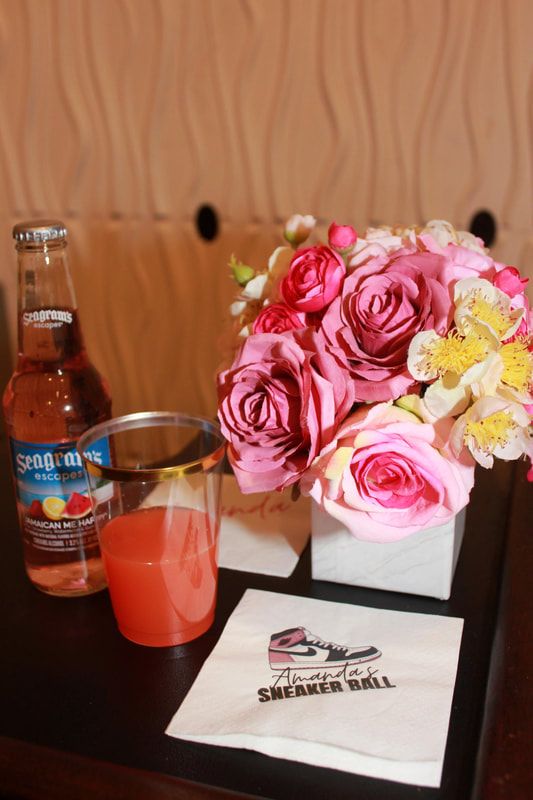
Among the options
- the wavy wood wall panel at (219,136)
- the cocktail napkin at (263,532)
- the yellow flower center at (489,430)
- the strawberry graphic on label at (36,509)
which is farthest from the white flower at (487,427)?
the wavy wood wall panel at (219,136)

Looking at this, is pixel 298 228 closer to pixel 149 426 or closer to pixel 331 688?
pixel 149 426

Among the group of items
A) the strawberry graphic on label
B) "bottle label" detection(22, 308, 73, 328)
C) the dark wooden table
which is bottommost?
the dark wooden table

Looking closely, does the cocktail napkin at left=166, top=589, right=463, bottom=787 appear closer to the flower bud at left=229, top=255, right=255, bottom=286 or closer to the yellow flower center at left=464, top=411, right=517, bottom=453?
the yellow flower center at left=464, top=411, right=517, bottom=453

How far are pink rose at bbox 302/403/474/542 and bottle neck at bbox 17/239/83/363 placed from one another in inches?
10.3

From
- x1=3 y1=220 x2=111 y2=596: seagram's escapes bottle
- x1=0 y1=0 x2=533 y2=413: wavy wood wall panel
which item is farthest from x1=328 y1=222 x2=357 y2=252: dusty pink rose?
x1=0 y1=0 x2=533 y2=413: wavy wood wall panel

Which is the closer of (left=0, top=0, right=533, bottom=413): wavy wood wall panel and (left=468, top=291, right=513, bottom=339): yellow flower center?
(left=468, top=291, right=513, bottom=339): yellow flower center

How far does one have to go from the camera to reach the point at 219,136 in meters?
1.35

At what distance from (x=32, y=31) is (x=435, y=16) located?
697mm

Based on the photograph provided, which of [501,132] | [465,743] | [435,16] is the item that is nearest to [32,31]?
[435,16]

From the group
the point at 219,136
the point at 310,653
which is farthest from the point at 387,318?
the point at 219,136

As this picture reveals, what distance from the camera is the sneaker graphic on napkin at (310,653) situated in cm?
63

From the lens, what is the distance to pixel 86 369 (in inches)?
28.8

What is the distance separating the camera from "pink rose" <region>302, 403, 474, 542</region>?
586mm

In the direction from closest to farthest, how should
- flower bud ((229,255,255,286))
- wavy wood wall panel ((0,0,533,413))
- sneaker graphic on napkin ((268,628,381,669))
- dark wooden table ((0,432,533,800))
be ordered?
dark wooden table ((0,432,533,800))
sneaker graphic on napkin ((268,628,381,669))
flower bud ((229,255,255,286))
wavy wood wall panel ((0,0,533,413))
